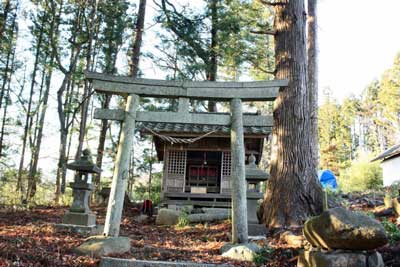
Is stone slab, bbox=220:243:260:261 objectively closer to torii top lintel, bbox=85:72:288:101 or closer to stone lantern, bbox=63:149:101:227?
torii top lintel, bbox=85:72:288:101

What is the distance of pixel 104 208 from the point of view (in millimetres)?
11195

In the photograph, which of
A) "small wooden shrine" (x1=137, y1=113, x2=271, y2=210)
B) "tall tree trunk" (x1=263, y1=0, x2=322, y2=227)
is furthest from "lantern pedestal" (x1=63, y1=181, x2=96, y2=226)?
"small wooden shrine" (x1=137, y1=113, x2=271, y2=210)

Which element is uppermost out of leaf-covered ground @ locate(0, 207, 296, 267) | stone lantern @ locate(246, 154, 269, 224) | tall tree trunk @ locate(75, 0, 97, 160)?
tall tree trunk @ locate(75, 0, 97, 160)

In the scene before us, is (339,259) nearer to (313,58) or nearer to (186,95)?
(186,95)

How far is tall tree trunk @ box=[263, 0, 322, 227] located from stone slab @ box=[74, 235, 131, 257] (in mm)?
3199

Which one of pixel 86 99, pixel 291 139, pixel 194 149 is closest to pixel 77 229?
pixel 291 139

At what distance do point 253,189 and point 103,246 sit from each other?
3879mm

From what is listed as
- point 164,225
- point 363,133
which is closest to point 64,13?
point 164,225

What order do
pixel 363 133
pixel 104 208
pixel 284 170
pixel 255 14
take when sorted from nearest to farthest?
pixel 284 170, pixel 104 208, pixel 255 14, pixel 363 133

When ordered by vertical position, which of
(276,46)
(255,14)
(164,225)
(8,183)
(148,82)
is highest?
(255,14)

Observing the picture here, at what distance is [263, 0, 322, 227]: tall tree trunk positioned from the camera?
6727mm

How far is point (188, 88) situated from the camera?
19.6 feet

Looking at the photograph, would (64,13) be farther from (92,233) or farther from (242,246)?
(242,246)

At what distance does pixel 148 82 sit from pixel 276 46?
339 centimetres
